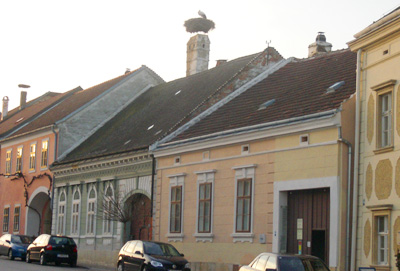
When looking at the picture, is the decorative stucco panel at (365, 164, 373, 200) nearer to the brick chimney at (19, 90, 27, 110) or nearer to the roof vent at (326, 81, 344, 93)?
the roof vent at (326, 81, 344, 93)

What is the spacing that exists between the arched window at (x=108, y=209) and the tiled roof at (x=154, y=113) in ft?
6.19

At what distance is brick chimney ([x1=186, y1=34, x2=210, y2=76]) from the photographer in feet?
147

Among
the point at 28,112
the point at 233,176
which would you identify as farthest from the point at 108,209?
the point at 28,112

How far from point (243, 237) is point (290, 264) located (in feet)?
27.0

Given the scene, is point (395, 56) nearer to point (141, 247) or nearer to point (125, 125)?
point (141, 247)

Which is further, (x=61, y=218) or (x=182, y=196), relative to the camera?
(x=61, y=218)

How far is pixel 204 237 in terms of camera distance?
2747cm

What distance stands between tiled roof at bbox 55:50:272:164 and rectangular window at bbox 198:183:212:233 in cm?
461

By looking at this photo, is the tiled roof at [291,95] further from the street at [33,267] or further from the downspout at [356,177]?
the street at [33,267]

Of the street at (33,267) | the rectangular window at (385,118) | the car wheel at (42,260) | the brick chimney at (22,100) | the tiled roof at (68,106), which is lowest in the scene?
the street at (33,267)

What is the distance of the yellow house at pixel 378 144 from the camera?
19.9 metres

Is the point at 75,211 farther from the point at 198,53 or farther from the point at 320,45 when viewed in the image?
the point at 320,45

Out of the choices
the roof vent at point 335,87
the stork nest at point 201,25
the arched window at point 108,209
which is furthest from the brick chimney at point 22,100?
the roof vent at point 335,87

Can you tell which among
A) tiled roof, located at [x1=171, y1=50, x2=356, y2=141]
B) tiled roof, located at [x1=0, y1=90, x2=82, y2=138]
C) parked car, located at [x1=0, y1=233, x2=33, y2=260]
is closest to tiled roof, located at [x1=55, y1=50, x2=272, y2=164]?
tiled roof, located at [x1=171, y1=50, x2=356, y2=141]
